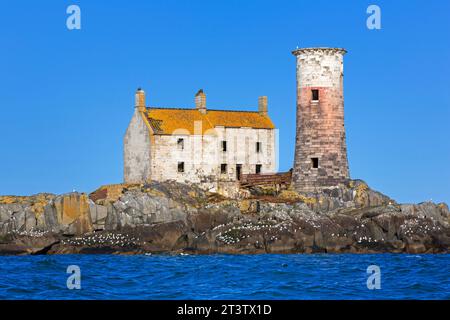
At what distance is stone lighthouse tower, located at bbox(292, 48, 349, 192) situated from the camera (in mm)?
53906


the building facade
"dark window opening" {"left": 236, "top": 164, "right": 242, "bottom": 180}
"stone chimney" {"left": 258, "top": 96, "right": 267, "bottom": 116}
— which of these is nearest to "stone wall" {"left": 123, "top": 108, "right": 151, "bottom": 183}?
the building facade

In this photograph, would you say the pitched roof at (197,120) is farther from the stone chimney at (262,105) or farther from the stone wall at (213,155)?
the stone wall at (213,155)

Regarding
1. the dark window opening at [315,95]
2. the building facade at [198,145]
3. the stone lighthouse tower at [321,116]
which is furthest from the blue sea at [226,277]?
the building facade at [198,145]

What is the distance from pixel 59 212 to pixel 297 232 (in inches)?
475

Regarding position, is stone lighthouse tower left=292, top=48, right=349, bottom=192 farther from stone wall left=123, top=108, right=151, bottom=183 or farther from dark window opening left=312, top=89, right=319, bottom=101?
stone wall left=123, top=108, right=151, bottom=183

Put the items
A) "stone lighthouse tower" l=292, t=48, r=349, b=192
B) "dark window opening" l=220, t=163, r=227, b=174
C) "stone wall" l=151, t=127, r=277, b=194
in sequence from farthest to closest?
1. "dark window opening" l=220, t=163, r=227, b=174
2. "stone wall" l=151, t=127, r=277, b=194
3. "stone lighthouse tower" l=292, t=48, r=349, b=192

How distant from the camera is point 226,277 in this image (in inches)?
1288

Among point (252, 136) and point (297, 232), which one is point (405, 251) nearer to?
point (297, 232)

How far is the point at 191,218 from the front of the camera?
156 ft

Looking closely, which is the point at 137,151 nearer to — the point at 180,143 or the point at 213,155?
the point at 180,143

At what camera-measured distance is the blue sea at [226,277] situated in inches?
1099

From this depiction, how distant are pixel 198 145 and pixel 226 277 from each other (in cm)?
2583

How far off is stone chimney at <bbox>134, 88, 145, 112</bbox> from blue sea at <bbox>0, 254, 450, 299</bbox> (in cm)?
1618
